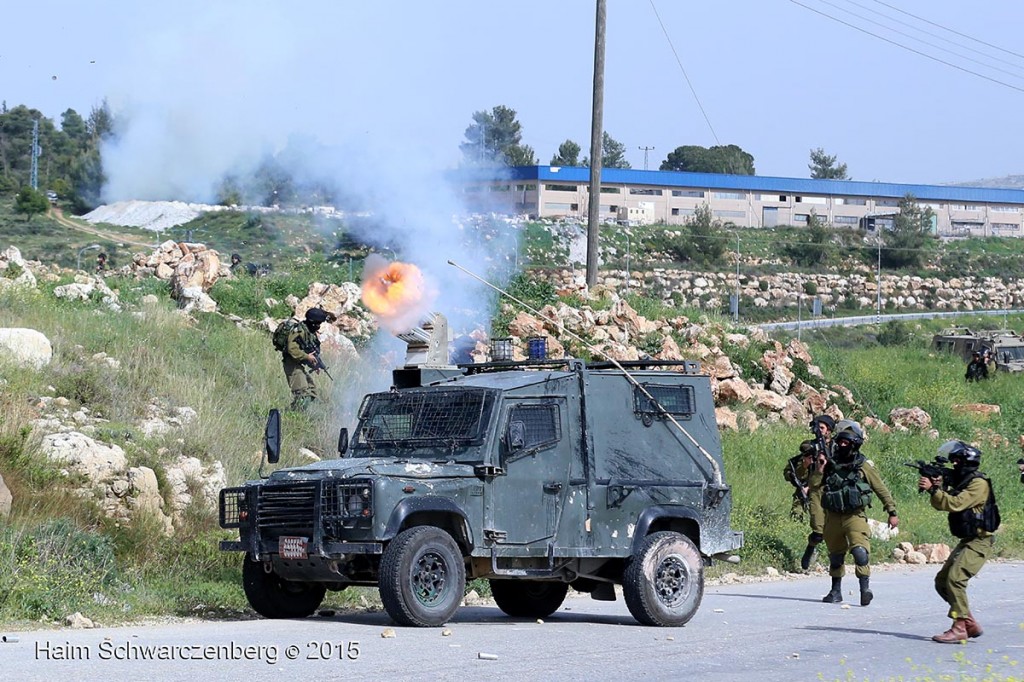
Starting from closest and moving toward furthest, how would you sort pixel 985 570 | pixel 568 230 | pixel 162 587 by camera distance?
1. pixel 162 587
2. pixel 985 570
3. pixel 568 230

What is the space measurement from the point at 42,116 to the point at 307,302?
68.3m

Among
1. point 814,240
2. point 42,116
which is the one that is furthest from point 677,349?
point 42,116

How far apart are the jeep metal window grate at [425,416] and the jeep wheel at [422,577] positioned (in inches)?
42.4

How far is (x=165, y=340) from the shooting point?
20828 millimetres

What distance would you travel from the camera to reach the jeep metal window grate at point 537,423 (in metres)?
12.2

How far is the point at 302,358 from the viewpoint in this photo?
19.2 metres

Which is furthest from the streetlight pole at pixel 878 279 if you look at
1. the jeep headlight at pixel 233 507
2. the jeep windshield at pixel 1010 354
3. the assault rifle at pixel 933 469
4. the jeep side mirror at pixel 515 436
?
the jeep headlight at pixel 233 507

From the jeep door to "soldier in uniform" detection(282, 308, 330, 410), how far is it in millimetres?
7423

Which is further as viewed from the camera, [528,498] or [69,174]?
[69,174]

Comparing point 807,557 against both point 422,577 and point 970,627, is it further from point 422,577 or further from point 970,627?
point 422,577

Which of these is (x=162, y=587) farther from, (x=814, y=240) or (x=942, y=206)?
(x=942, y=206)

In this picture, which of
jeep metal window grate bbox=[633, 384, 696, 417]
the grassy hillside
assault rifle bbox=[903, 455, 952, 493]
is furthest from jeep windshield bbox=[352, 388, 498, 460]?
assault rifle bbox=[903, 455, 952, 493]

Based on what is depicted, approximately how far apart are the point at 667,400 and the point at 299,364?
7.39 metres

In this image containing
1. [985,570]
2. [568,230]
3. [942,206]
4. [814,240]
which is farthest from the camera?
[942,206]
